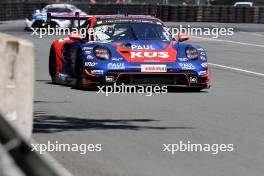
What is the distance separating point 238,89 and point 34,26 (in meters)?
23.1

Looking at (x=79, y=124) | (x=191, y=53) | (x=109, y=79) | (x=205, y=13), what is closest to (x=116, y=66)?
(x=109, y=79)

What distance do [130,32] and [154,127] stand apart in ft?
15.4

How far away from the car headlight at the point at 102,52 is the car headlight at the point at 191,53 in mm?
1197

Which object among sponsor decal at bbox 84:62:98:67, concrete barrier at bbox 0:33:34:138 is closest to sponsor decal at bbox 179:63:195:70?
sponsor decal at bbox 84:62:98:67

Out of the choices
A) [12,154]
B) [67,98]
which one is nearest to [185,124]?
[67,98]

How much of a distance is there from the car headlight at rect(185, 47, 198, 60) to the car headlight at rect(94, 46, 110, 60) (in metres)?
1.20

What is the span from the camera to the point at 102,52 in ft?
38.3

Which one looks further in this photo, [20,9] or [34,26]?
[20,9]

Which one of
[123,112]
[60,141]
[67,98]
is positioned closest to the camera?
[60,141]

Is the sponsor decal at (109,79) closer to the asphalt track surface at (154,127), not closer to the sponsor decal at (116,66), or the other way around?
the sponsor decal at (116,66)

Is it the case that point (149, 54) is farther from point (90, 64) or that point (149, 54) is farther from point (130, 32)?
point (130, 32)

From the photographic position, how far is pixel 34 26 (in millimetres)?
34688

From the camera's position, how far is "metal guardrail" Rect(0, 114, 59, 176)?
2.62 metres

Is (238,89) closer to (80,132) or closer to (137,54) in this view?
(137,54)
